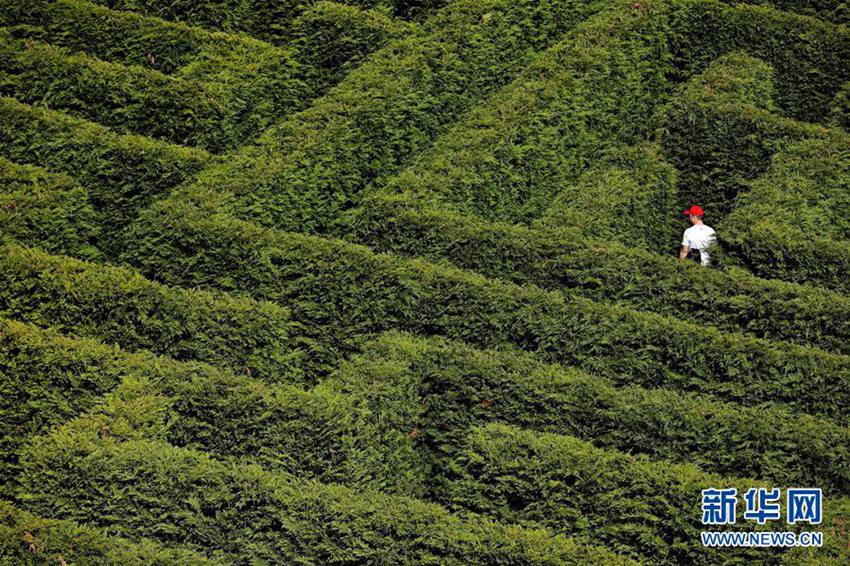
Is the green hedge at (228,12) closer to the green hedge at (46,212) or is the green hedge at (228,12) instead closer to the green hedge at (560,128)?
the green hedge at (560,128)

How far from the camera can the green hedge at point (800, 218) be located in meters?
19.8

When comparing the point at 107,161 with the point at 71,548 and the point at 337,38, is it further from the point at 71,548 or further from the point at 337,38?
the point at 71,548

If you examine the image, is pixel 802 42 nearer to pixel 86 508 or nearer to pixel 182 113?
pixel 182 113

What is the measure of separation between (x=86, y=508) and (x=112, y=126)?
9292 millimetres

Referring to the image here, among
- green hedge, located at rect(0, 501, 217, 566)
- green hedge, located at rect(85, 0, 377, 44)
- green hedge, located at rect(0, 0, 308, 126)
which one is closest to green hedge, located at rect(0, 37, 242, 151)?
green hedge, located at rect(0, 0, 308, 126)

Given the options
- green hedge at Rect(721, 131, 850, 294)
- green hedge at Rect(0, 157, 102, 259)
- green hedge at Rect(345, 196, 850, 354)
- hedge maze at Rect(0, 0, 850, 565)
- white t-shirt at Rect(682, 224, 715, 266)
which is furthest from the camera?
white t-shirt at Rect(682, 224, 715, 266)

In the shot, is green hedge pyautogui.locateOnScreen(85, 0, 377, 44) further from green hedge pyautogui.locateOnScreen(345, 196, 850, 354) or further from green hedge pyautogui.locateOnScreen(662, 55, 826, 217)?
green hedge pyautogui.locateOnScreen(662, 55, 826, 217)

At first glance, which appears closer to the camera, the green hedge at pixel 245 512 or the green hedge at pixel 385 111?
the green hedge at pixel 245 512

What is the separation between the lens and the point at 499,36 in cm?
2464

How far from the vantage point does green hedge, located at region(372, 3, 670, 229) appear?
21688mm

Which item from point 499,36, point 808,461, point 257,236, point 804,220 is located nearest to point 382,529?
point 808,461

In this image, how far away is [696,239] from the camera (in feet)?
69.2

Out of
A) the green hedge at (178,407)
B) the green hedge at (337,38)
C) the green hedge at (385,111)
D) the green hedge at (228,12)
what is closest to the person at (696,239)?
the green hedge at (385,111)

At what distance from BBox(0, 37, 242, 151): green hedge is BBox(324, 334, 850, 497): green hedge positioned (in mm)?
6415
